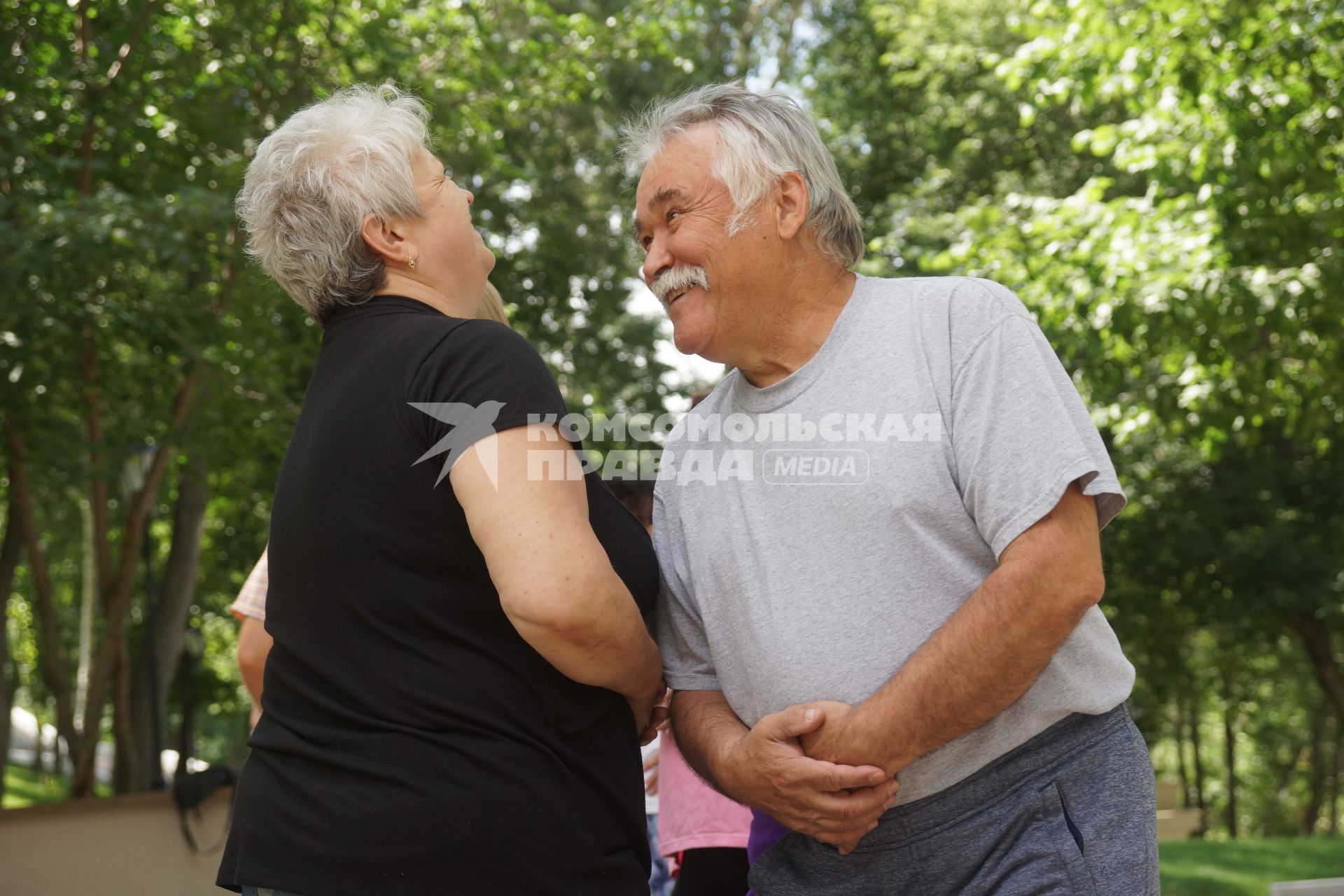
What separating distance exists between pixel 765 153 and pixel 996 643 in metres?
0.92

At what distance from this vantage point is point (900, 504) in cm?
185

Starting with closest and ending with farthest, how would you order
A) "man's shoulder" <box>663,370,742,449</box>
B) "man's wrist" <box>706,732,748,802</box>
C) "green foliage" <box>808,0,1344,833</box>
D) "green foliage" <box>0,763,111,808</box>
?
"man's wrist" <box>706,732,748,802</box> → "man's shoulder" <box>663,370,742,449</box> → "green foliage" <box>808,0,1344,833</box> → "green foliage" <box>0,763,111,808</box>

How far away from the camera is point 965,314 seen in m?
1.88

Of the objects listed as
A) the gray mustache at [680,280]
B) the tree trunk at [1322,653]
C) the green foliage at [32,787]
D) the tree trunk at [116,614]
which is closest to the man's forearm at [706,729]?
the gray mustache at [680,280]

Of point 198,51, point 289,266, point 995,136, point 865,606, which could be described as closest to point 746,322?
point 865,606

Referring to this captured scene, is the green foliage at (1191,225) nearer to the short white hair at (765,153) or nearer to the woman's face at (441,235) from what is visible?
the short white hair at (765,153)

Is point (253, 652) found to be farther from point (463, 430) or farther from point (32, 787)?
point (32, 787)

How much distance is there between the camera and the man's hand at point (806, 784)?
181 cm

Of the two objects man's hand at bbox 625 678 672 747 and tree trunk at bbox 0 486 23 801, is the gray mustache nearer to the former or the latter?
man's hand at bbox 625 678 672 747

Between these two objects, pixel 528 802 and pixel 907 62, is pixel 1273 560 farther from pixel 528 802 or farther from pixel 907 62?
pixel 528 802

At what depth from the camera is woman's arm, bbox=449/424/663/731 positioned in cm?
167

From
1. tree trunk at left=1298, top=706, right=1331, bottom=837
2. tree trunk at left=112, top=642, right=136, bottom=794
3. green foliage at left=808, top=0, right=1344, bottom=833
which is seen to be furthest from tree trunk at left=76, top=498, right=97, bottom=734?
tree trunk at left=1298, top=706, right=1331, bottom=837

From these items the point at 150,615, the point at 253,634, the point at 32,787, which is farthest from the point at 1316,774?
Answer: the point at 32,787

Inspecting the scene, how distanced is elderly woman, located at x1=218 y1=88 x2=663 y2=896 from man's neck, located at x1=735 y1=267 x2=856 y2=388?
16.0 inches
